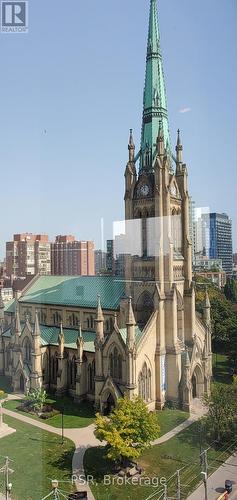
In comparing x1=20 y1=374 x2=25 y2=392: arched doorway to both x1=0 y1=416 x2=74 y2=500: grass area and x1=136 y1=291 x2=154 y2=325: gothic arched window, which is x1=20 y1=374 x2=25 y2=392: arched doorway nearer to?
x1=0 y1=416 x2=74 y2=500: grass area

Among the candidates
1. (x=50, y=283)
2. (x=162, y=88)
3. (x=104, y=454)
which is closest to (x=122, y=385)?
(x=104, y=454)

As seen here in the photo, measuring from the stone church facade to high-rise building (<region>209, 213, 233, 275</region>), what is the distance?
4.59ft

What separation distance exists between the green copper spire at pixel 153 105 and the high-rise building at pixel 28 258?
6.10 metres

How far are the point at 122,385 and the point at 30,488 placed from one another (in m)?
6.03

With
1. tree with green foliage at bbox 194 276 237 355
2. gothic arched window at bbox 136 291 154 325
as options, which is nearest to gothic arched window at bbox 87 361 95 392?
gothic arched window at bbox 136 291 154 325

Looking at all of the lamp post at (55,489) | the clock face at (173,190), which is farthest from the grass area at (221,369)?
the lamp post at (55,489)

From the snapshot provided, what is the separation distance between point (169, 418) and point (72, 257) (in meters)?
8.24

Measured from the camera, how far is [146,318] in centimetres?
1767

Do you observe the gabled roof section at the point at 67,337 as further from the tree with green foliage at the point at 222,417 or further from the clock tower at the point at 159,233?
the tree with green foliage at the point at 222,417

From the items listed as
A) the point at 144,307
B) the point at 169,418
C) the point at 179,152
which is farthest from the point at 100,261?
the point at 169,418

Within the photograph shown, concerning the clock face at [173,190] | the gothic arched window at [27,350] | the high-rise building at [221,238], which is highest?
the clock face at [173,190]

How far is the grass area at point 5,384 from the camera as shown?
1928 centimetres

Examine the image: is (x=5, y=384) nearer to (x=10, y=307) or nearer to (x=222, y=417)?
(x=10, y=307)

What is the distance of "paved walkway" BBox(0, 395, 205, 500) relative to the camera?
11.8 metres
